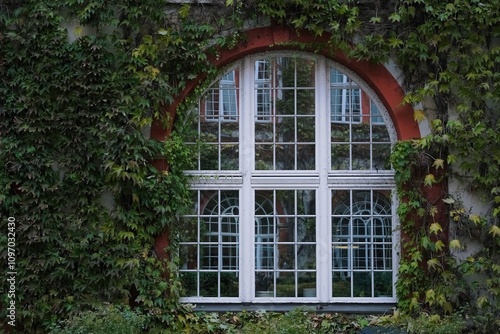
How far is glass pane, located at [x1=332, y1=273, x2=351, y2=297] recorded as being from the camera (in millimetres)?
8555

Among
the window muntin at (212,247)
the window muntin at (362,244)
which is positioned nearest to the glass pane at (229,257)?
the window muntin at (212,247)

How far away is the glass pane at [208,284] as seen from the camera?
8.56 meters

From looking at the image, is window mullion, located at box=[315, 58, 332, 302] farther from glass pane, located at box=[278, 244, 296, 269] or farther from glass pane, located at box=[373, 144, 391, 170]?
glass pane, located at box=[373, 144, 391, 170]

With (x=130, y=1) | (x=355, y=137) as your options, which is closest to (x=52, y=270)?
(x=130, y=1)

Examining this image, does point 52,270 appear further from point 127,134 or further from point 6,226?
point 127,134

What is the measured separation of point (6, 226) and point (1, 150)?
0.79 meters

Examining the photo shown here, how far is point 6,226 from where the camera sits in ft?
27.0

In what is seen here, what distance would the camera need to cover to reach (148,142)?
831 centimetres

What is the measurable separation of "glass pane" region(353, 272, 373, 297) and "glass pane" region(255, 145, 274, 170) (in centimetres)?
150

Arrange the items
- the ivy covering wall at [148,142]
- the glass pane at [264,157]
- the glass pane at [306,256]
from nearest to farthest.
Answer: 1. the ivy covering wall at [148,142]
2. the glass pane at [306,256]
3. the glass pane at [264,157]

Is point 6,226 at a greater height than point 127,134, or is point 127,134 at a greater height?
point 127,134

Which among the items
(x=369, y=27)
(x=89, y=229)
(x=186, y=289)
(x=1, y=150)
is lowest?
(x=186, y=289)

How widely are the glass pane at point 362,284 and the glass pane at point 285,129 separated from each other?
1632 mm

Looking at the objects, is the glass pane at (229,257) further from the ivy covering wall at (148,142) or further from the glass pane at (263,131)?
the glass pane at (263,131)
